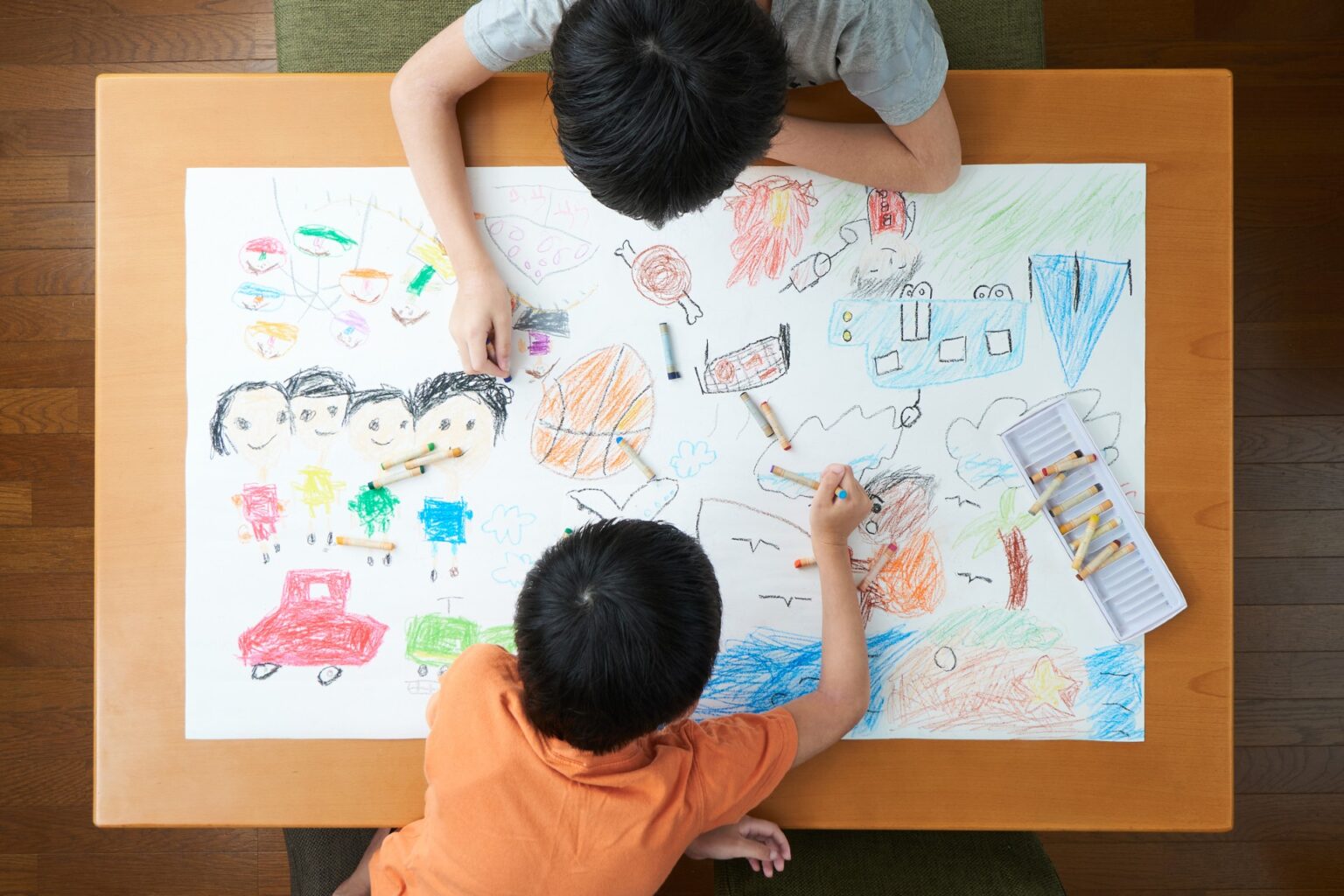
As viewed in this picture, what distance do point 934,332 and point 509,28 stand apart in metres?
0.54

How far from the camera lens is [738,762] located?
2.85 feet

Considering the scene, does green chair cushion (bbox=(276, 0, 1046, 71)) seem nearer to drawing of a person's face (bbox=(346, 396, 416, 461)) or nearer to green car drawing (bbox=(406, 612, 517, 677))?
drawing of a person's face (bbox=(346, 396, 416, 461))

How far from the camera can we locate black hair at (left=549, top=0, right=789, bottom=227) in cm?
65

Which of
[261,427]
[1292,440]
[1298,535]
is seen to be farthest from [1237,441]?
[261,427]

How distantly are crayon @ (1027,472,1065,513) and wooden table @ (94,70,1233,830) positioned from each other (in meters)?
0.10

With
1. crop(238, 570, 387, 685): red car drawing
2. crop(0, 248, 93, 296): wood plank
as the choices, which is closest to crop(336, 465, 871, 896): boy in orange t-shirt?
crop(238, 570, 387, 685): red car drawing

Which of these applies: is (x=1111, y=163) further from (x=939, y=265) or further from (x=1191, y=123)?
(x=939, y=265)

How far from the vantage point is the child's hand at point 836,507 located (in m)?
0.91

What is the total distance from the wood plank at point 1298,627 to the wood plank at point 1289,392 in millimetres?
339

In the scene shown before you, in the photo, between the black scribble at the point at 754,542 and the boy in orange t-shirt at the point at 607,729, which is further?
the black scribble at the point at 754,542

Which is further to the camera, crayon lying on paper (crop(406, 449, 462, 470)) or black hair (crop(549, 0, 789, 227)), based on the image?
crayon lying on paper (crop(406, 449, 462, 470))

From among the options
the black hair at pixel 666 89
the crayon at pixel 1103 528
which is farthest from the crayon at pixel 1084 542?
the black hair at pixel 666 89

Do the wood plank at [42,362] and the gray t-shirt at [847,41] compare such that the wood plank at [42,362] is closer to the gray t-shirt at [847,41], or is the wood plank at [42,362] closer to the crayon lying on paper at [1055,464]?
the gray t-shirt at [847,41]

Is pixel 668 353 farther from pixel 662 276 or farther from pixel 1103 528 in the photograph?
pixel 1103 528
